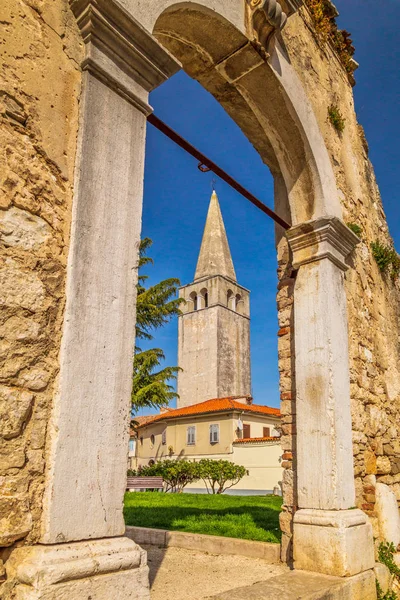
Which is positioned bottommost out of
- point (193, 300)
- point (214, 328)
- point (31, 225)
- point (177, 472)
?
point (177, 472)

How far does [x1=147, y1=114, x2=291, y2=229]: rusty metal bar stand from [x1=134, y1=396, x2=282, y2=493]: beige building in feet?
70.0

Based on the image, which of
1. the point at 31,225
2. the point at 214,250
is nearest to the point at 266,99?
the point at 31,225

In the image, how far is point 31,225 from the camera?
2.03 metres

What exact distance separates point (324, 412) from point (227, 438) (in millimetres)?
25678

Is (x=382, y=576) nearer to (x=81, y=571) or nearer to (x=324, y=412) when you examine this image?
(x=324, y=412)

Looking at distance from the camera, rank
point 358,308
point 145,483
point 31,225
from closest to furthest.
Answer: point 31,225 → point 358,308 → point 145,483

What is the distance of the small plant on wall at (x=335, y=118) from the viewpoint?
5.49 meters

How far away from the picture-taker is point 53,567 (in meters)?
1.70

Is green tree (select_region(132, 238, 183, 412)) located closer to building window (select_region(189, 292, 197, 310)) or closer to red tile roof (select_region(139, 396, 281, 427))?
red tile roof (select_region(139, 396, 281, 427))

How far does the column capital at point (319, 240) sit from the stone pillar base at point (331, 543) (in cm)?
213

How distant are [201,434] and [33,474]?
29.7m

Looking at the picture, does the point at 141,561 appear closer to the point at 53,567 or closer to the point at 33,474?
the point at 53,567

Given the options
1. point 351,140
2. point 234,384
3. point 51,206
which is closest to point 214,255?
point 234,384

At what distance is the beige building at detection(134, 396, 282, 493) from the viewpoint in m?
25.1
